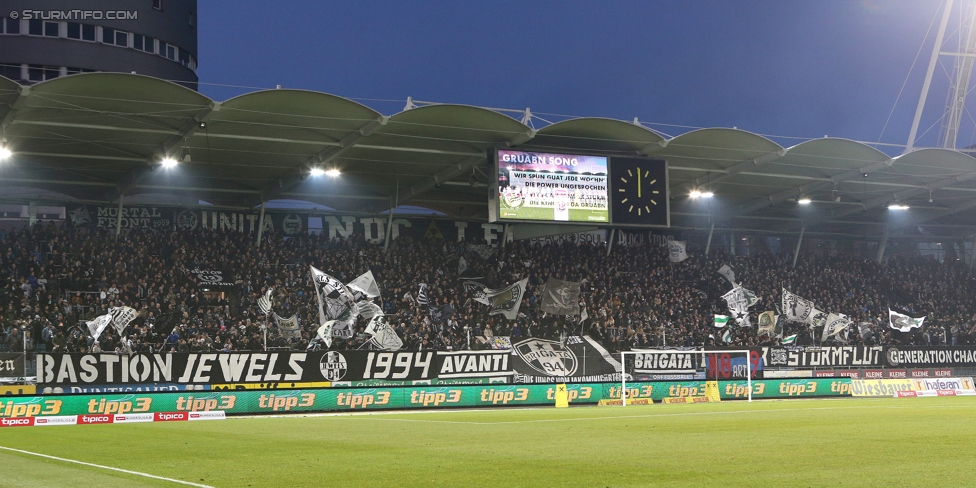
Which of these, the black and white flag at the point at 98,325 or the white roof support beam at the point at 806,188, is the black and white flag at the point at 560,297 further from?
the black and white flag at the point at 98,325

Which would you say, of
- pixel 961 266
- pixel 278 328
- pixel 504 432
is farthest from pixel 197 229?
pixel 961 266

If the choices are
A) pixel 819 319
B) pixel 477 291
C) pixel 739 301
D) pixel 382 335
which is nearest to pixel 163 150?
pixel 382 335

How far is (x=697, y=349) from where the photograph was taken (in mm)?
38250

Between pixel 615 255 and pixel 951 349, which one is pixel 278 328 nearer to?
pixel 615 255

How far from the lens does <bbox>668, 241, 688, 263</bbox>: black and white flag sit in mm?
48906

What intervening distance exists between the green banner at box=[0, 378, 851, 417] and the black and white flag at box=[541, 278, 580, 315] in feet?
23.8

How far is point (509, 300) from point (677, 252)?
1384 centimetres

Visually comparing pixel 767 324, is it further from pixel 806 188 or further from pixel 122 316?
pixel 122 316

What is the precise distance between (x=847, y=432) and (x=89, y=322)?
25.2 meters

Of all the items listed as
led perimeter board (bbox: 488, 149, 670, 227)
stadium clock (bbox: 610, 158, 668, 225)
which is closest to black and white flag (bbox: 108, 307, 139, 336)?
led perimeter board (bbox: 488, 149, 670, 227)

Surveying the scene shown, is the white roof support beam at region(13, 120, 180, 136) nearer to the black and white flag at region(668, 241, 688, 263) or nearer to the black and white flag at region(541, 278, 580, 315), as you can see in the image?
the black and white flag at region(541, 278, 580, 315)

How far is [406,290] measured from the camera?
128 feet

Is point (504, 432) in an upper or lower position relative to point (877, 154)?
lower

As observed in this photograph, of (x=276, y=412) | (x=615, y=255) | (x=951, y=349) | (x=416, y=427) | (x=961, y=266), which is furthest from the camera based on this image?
(x=961, y=266)
